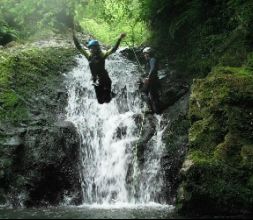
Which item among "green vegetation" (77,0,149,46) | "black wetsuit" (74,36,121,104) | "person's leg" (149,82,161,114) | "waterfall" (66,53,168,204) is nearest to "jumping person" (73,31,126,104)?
"black wetsuit" (74,36,121,104)

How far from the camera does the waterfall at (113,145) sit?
13297 millimetres

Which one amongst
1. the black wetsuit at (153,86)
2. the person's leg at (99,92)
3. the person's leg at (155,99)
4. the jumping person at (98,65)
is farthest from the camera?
the person's leg at (155,99)

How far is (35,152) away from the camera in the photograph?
13711 mm

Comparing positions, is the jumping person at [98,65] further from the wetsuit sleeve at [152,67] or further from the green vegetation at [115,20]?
the green vegetation at [115,20]

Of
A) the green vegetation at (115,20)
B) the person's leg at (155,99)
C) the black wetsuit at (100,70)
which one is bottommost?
the person's leg at (155,99)

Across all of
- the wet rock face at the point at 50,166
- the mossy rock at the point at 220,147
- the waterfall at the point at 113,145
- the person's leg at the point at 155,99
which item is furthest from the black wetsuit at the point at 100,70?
the mossy rock at the point at 220,147

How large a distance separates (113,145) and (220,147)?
4221 millimetres

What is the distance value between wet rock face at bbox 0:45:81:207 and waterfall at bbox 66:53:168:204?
43 centimetres

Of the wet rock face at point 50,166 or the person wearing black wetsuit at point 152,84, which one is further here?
the person wearing black wetsuit at point 152,84

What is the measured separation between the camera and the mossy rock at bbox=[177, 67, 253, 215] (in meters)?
10.1

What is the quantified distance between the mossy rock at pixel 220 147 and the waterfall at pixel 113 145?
6.96ft

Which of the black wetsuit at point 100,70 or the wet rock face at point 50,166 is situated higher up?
the black wetsuit at point 100,70

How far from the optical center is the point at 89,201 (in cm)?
1359

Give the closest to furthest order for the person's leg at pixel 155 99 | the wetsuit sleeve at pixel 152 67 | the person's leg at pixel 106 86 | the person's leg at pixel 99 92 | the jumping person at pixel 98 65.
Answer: the jumping person at pixel 98 65 < the person's leg at pixel 106 86 < the person's leg at pixel 99 92 < the wetsuit sleeve at pixel 152 67 < the person's leg at pixel 155 99
